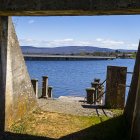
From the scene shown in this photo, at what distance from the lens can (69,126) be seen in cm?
1060

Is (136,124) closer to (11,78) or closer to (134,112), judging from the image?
A: (134,112)

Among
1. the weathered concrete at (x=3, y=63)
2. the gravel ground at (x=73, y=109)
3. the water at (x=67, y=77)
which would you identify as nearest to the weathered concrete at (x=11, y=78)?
the weathered concrete at (x=3, y=63)

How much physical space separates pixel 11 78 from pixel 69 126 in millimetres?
2431

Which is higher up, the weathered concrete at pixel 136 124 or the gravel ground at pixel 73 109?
the weathered concrete at pixel 136 124

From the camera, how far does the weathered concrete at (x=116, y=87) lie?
13133 millimetres

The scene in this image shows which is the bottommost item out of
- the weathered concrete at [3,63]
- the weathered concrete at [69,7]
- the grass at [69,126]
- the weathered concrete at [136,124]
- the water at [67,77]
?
the water at [67,77]

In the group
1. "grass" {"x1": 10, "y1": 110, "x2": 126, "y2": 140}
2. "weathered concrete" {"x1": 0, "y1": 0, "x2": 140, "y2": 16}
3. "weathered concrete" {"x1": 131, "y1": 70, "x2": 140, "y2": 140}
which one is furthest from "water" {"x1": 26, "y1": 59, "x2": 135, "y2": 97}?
"weathered concrete" {"x1": 0, "y1": 0, "x2": 140, "y2": 16}

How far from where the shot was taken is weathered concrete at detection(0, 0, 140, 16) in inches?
296

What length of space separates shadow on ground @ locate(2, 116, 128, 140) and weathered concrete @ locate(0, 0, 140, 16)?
11.5 feet

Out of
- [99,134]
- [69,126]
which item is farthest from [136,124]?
[69,126]

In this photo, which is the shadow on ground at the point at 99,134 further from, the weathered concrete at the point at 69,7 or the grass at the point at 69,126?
the weathered concrete at the point at 69,7

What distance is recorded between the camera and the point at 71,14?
8.58m

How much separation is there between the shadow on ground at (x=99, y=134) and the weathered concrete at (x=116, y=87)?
257cm

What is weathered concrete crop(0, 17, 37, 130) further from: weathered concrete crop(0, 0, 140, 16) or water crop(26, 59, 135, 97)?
water crop(26, 59, 135, 97)
